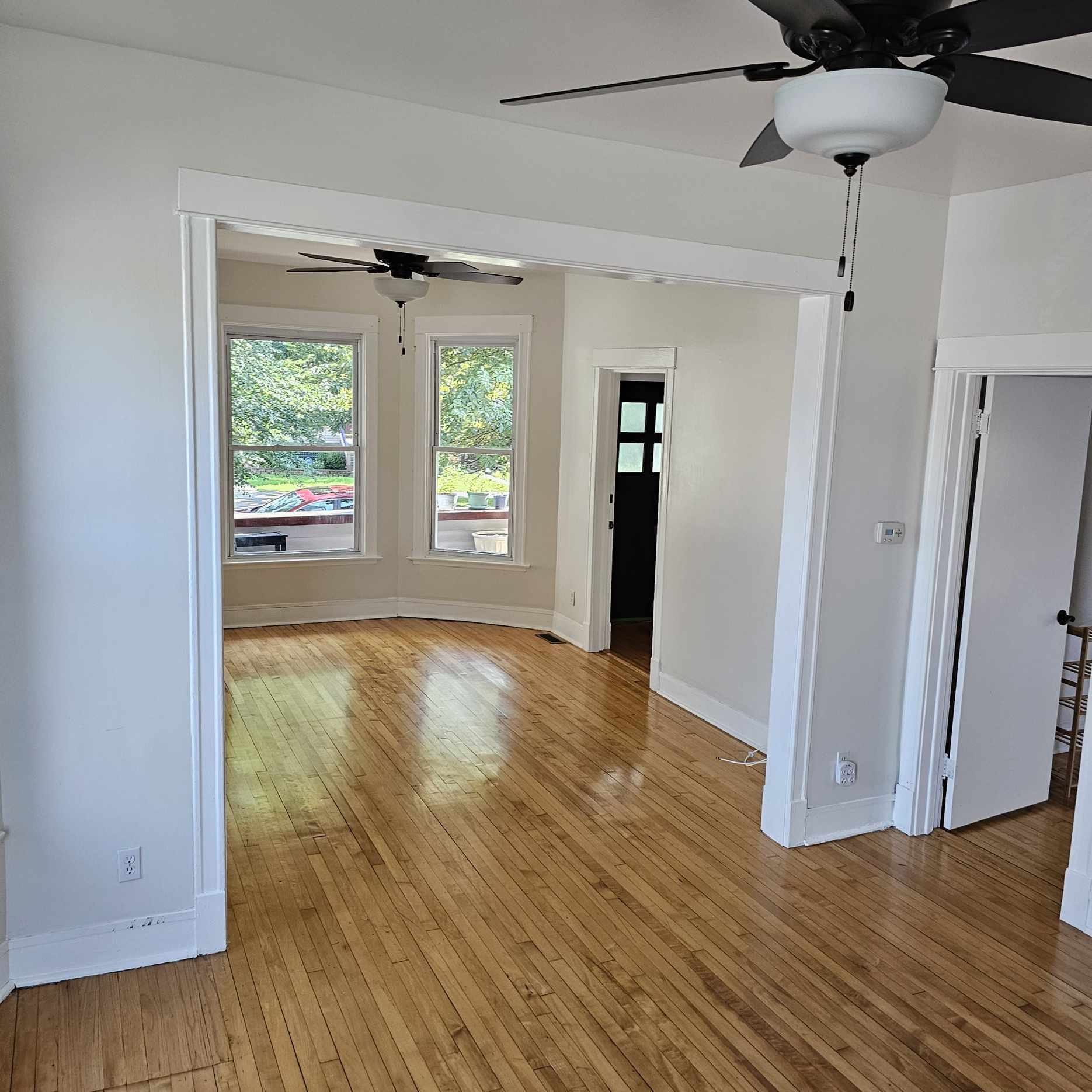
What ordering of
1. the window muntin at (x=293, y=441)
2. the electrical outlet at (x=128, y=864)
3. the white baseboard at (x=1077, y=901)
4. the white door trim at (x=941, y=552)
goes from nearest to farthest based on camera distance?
the electrical outlet at (x=128, y=864)
the white baseboard at (x=1077, y=901)
the white door trim at (x=941, y=552)
the window muntin at (x=293, y=441)

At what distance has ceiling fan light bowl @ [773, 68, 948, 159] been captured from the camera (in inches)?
60.9

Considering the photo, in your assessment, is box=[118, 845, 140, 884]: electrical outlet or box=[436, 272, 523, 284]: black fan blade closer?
box=[118, 845, 140, 884]: electrical outlet

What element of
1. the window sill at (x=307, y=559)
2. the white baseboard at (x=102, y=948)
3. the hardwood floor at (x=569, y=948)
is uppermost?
the window sill at (x=307, y=559)

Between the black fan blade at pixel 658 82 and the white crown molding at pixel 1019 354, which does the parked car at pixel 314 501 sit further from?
the black fan blade at pixel 658 82

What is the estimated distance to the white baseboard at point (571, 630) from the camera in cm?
696

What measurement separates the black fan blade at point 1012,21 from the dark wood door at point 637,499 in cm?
576

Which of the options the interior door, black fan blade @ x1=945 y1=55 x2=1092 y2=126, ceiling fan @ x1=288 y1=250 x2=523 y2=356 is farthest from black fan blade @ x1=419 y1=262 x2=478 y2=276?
black fan blade @ x1=945 y1=55 x2=1092 y2=126

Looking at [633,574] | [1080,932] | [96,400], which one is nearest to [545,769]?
[1080,932]

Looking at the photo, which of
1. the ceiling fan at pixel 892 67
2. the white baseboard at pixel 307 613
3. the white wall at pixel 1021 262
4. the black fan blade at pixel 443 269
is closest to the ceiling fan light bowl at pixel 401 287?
the black fan blade at pixel 443 269

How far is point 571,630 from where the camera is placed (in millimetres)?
7199

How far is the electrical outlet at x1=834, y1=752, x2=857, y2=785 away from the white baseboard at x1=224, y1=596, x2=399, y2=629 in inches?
179

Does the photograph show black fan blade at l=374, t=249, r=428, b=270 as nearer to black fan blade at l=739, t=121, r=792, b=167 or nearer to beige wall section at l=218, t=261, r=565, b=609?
beige wall section at l=218, t=261, r=565, b=609

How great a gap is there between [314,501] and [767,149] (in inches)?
233

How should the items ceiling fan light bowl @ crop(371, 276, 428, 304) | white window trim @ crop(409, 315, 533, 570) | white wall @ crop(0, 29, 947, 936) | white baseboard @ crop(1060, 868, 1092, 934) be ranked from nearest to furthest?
white wall @ crop(0, 29, 947, 936) < white baseboard @ crop(1060, 868, 1092, 934) < ceiling fan light bowl @ crop(371, 276, 428, 304) < white window trim @ crop(409, 315, 533, 570)
